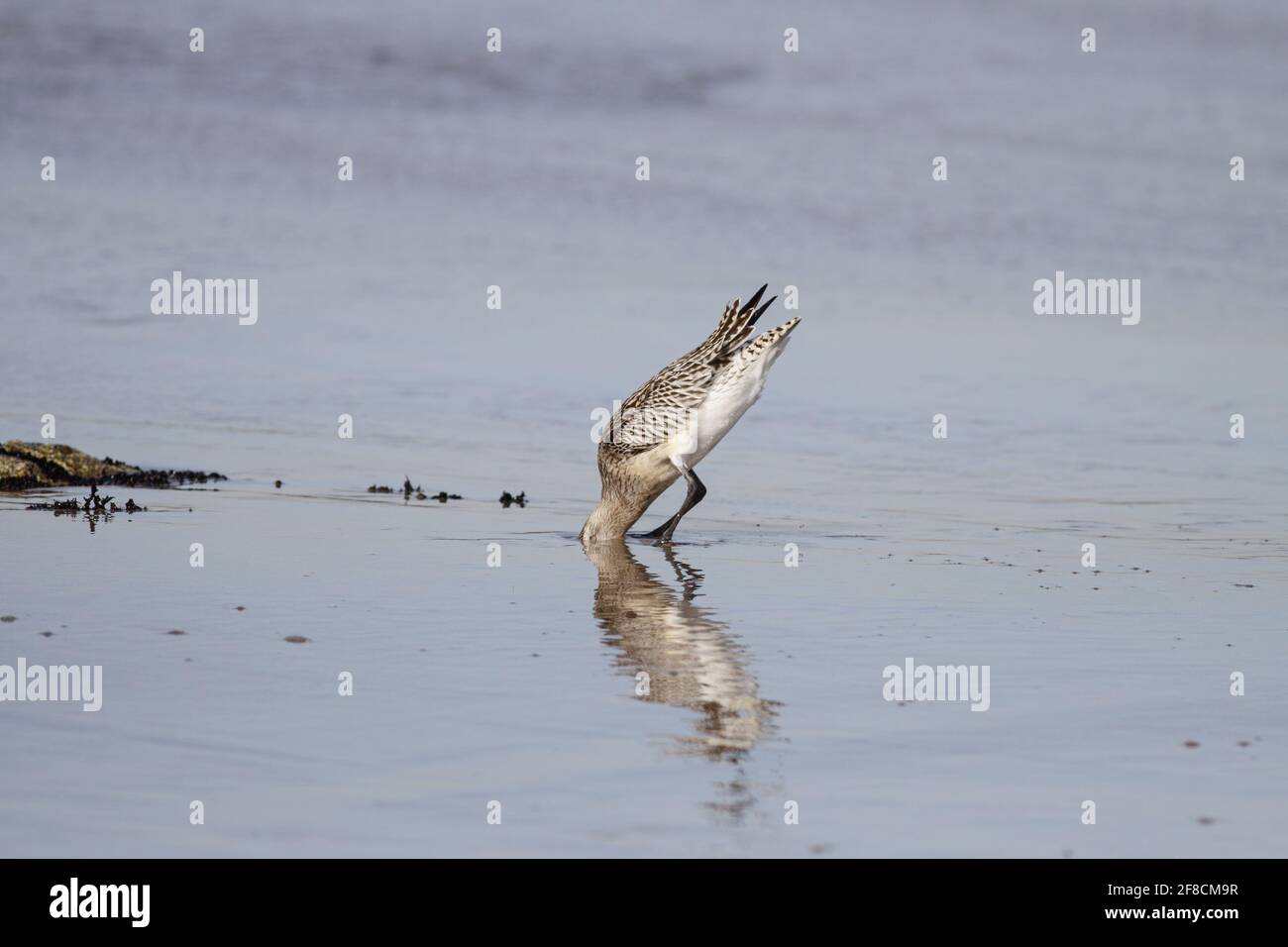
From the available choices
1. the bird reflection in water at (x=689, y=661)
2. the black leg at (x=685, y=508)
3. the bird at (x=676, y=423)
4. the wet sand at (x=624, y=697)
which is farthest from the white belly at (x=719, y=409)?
the bird reflection in water at (x=689, y=661)

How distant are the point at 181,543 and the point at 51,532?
0.85 meters

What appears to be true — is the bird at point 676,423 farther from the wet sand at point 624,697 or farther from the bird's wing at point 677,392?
the wet sand at point 624,697

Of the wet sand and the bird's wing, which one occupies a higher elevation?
the bird's wing

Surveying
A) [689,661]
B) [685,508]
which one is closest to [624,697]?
[689,661]

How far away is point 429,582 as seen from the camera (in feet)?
32.5

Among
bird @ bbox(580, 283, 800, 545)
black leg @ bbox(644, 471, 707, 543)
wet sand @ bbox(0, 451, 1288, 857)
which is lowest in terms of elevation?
wet sand @ bbox(0, 451, 1288, 857)

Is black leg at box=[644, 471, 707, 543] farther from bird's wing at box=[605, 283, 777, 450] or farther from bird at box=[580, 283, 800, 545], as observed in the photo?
bird's wing at box=[605, 283, 777, 450]

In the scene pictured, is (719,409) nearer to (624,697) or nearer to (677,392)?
(677,392)

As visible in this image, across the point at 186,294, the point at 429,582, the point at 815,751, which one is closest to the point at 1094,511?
the point at 429,582

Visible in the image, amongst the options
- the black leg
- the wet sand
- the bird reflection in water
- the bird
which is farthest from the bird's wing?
the bird reflection in water

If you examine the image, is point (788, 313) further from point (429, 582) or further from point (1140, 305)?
point (429, 582)

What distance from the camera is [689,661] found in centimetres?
807

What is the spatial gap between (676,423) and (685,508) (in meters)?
0.63

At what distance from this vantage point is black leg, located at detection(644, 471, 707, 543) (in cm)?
1272
